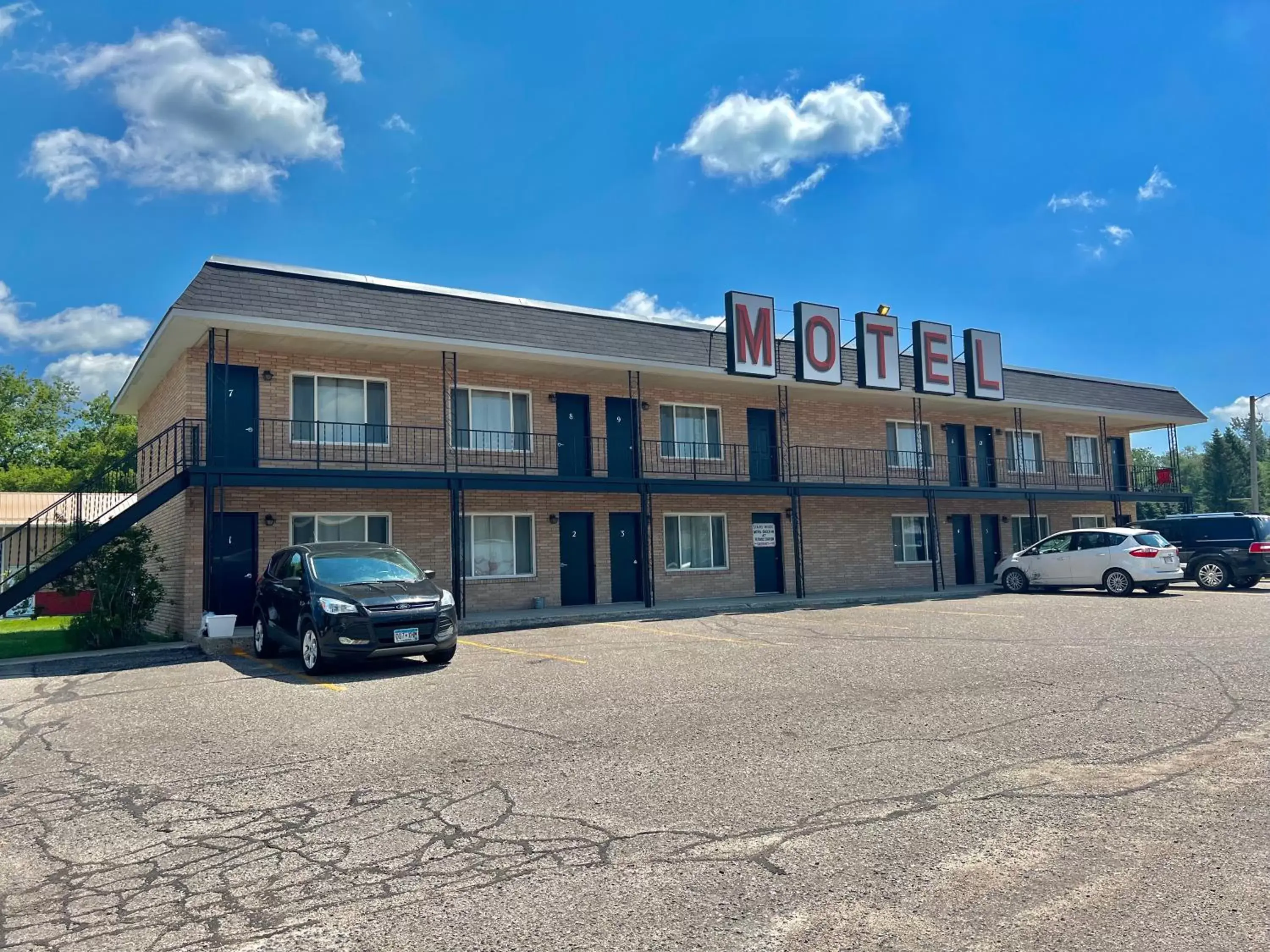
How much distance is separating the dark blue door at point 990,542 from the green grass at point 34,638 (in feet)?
72.9

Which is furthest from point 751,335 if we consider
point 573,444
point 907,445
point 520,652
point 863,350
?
point 520,652

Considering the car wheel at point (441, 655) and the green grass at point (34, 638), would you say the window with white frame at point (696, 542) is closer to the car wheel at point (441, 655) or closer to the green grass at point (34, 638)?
the car wheel at point (441, 655)

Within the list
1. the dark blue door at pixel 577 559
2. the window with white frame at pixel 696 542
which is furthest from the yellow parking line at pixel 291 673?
the window with white frame at pixel 696 542

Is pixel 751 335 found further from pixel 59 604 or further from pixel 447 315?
pixel 59 604

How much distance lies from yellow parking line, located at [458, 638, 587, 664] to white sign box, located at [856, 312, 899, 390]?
12.0m

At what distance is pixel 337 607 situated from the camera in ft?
34.2

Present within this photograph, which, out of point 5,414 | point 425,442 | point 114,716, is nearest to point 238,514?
point 425,442

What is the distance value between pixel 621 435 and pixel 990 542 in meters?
12.6

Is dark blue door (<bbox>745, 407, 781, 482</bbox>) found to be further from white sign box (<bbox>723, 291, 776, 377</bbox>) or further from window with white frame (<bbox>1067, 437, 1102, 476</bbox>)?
window with white frame (<bbox>1067, 437, 1102, 476</bbox>)

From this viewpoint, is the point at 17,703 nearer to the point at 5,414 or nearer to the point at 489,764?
the point at 489,764

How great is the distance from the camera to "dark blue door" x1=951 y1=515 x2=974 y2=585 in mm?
25562

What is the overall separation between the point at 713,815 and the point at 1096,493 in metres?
24.6

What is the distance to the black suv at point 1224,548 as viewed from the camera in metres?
20.4

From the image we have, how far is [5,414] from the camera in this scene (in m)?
50.5
